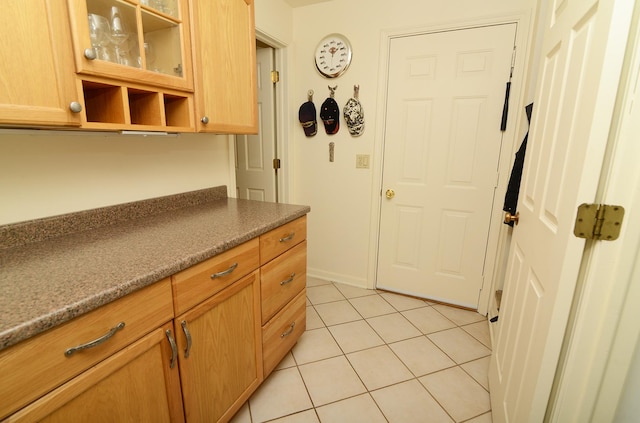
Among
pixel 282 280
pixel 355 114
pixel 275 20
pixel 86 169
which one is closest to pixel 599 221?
pixel 282 280

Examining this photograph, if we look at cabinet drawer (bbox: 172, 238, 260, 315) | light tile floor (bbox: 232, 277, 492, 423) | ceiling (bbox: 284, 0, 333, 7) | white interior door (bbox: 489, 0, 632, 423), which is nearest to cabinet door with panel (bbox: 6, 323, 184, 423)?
cabinet drawer (bbox: 172, 238, 260, 315)

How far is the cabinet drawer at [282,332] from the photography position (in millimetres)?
1448

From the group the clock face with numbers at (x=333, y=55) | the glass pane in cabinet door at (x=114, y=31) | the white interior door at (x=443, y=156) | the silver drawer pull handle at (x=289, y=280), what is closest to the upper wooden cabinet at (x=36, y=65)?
the glass pane in cabinet door at (x=114, y=31)

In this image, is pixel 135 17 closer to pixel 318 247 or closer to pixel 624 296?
pixel 624 296

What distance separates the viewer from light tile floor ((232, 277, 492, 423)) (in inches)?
55.6

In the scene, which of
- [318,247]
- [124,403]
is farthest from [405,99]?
[124,403]

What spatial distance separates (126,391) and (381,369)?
4.28 ft

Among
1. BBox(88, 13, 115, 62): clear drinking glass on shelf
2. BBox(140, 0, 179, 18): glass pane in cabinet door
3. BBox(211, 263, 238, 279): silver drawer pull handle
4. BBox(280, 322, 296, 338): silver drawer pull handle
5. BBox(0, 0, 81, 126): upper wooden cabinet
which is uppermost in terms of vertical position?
BBox(140, 0, 179, 18): glass pane in cabinet door

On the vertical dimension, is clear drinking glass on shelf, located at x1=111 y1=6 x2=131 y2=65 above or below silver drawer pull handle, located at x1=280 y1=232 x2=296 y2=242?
above

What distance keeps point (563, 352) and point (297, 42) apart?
8.38ft

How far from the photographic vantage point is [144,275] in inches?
31.7

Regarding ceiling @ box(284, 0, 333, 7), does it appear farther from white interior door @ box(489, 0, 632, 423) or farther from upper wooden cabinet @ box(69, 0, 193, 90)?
white interior door @ box(489, 0, 632, 423)

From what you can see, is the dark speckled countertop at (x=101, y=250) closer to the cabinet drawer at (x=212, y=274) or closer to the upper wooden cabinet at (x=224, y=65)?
the cabinet drawer at (x=212, y=274)

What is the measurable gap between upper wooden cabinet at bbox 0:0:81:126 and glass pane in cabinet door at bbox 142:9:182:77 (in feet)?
1.01
